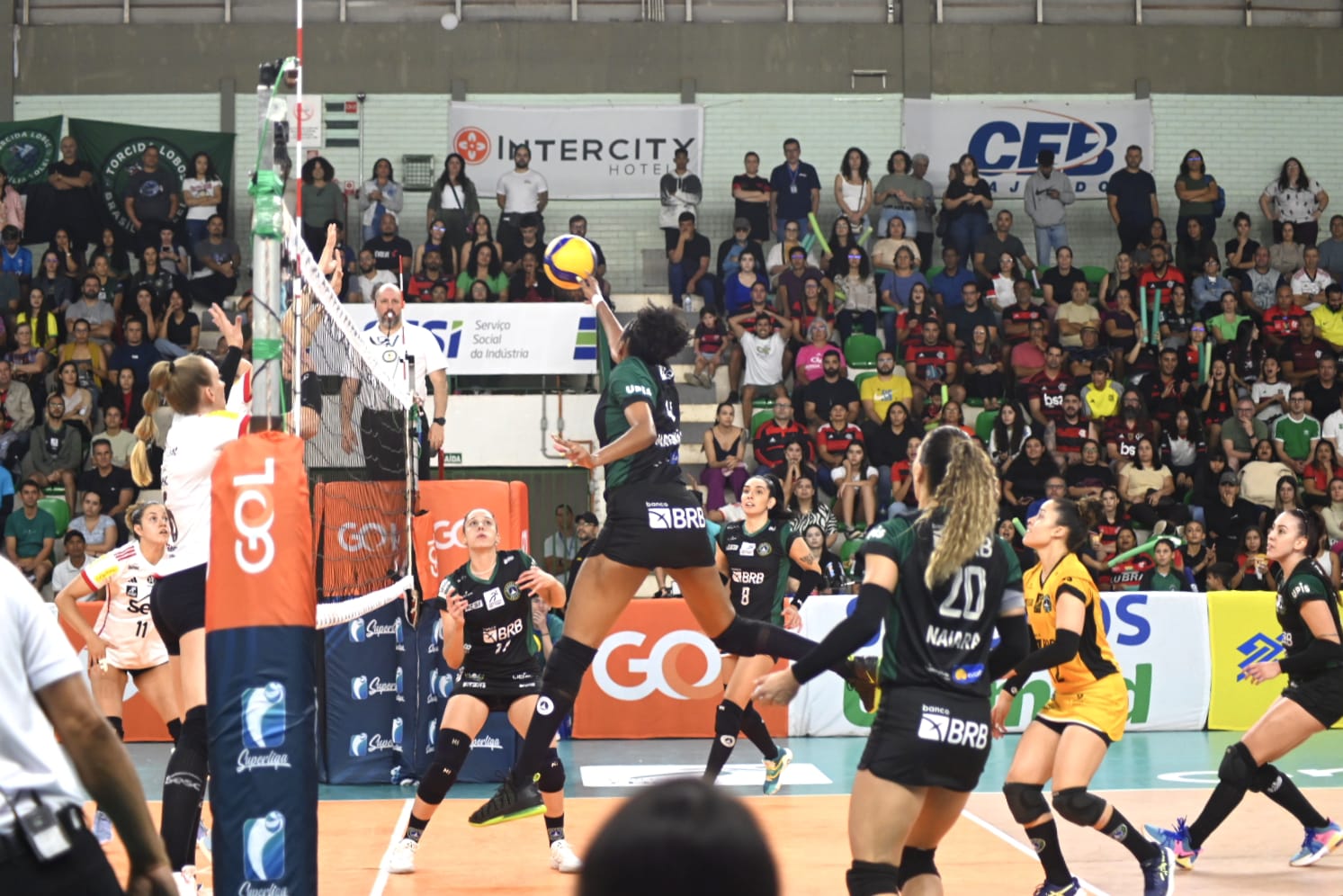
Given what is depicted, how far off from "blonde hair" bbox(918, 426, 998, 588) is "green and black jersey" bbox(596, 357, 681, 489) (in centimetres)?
171

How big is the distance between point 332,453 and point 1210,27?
1670 centimetres

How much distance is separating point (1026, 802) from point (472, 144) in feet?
53.2

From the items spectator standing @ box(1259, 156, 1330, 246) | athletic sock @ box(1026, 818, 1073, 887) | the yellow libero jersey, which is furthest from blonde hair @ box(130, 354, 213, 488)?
spectator standing @ box(1259, 156, 1330, 246)

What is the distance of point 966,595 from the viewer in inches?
200

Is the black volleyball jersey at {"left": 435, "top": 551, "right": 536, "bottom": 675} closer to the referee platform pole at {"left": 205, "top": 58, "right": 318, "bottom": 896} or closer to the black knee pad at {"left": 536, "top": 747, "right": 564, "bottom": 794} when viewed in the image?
the black knee pad at {"left": 536, "top": 747, "right": 564, "bottom": 794}

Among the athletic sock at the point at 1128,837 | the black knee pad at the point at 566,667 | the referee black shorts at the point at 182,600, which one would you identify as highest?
the referee black shorts at the point at 182,600

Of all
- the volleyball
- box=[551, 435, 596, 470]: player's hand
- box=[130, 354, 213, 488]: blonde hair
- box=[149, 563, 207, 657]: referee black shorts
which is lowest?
box=[149, 563, 207, 657]: referee black shorts

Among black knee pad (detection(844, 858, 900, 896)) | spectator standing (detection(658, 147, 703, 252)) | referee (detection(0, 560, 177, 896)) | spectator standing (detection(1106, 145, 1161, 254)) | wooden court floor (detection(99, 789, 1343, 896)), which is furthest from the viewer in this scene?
spectator standing (detection(1106, 145, 1161, 254))

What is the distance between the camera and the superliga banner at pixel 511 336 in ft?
58.3

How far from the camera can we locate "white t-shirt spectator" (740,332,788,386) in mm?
18781

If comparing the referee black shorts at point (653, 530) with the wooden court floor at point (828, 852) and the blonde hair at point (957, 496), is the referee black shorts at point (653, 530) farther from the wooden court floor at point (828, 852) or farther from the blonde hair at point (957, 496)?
the blonde hair at point (957, 496)

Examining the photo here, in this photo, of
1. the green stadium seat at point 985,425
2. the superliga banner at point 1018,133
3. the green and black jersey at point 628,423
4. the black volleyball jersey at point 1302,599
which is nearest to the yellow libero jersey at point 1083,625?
the black volleyball jersey at point 1302,599

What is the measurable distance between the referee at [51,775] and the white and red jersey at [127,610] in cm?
587

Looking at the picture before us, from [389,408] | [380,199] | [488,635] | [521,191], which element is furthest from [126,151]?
[488,635]
